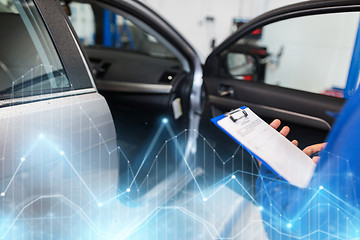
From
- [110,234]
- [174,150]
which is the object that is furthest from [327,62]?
[110,234]

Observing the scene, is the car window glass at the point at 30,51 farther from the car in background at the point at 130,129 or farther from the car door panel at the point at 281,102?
the car door panel at the point at 281,102

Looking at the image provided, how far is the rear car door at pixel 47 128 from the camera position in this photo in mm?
944

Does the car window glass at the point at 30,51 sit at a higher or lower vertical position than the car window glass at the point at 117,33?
higher

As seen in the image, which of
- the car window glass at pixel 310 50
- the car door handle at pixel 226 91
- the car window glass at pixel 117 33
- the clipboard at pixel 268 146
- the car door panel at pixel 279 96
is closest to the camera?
the clipboard at pixel 268 146

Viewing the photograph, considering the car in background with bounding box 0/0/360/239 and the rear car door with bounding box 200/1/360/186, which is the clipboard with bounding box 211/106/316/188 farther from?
the car in background with bounding box 0/0/360/239

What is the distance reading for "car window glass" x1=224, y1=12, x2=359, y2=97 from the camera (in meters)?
4.30

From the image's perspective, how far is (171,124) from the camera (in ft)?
6.29

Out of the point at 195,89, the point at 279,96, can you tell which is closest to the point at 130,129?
the point at 195,89

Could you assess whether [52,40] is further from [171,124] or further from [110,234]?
[171,124]

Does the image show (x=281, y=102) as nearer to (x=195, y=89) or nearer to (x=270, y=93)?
(x=270, y=93)

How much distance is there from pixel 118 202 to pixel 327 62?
418 cm

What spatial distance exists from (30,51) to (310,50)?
4453 mm
